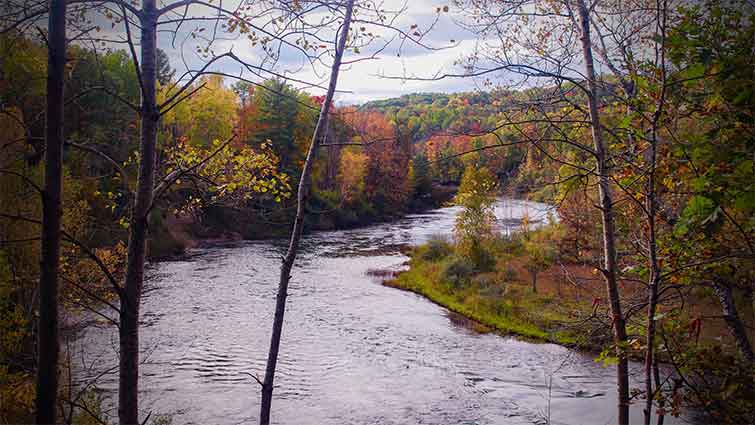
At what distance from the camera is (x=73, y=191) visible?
1309 centimetres

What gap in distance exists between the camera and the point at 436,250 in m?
27.6

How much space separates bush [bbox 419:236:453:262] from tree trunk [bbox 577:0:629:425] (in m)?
22.6

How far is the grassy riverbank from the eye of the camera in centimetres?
1732

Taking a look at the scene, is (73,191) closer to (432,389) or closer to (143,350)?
(143,350)

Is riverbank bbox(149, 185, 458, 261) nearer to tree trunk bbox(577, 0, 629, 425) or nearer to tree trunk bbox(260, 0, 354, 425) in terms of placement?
tree trunk bbox(260, 0, 354, 425)

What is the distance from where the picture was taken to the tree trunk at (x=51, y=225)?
242cm

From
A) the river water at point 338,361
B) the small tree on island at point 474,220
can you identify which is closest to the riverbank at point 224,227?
the river water at point 338,361

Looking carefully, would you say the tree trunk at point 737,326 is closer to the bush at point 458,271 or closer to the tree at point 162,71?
the tree at point 162,71

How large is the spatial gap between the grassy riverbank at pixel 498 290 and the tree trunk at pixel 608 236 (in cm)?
1173

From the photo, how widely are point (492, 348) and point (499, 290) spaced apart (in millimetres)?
5291

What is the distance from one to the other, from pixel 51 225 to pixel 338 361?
1205cm

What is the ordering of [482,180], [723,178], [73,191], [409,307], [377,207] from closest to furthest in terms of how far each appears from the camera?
[723,178] < [73,191] < [409,307] < [482,180] < [377,207]

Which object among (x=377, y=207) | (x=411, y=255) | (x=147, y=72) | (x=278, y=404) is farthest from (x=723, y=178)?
(x=377, y=207)

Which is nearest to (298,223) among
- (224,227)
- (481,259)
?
(481,259)
